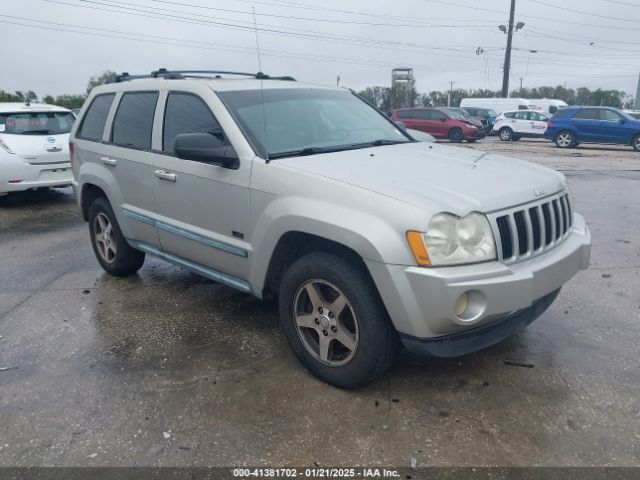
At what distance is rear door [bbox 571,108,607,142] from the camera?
64.9 ft

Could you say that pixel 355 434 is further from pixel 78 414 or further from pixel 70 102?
pixel 70 102

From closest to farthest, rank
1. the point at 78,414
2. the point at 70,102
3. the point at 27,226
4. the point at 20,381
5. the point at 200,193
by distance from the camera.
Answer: the point at 78,414
the point at 20,381
the point at 200,193
the point at 27,226
the point at 70,102

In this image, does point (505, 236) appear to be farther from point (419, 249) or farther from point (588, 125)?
point (588, 125)

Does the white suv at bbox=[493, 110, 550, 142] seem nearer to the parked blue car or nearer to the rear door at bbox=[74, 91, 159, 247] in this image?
the parked blue car

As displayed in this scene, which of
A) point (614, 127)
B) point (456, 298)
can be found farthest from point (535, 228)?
point (614, 127)

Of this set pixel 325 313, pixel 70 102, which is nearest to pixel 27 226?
pixel 325 313

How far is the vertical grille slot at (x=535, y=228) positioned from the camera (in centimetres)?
305

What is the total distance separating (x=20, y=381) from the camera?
135 inches

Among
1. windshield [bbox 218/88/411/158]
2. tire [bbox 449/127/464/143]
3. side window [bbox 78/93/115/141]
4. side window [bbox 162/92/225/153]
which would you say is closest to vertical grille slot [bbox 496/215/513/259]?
windshield [bbox 218/88/411/158]

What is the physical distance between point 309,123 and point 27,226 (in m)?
5.54

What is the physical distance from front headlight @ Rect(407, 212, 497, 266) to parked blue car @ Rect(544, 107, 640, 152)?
19350 mm

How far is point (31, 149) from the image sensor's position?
8664 millimetres

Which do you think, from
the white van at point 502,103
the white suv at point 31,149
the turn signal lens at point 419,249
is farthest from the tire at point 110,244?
the white van at point 502,103

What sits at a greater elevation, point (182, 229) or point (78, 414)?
point (182, 229)
